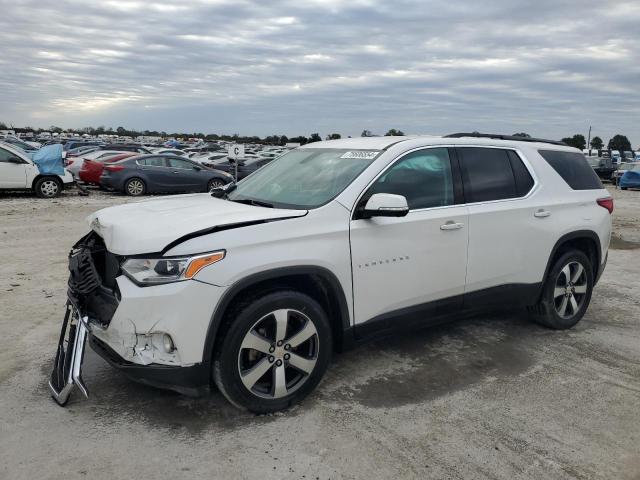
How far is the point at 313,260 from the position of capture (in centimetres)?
352

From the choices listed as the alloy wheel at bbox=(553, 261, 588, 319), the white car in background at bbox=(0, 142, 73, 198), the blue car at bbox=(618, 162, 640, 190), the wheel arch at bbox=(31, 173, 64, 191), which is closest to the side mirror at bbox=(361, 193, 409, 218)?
the alloy wheel at bbox=(553, 261, 588, 319)

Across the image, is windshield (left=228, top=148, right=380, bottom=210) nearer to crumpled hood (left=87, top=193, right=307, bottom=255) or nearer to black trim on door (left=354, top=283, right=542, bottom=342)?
crumpled hood (left=87, top=193, right=307, bottom=255)

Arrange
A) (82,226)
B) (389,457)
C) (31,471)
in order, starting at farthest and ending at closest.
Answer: (82,226), (389,457), (31,471)

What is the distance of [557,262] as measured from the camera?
508cm

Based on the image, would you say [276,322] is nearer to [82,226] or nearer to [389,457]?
[389,457]

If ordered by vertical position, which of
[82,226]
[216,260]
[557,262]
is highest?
[216,260]

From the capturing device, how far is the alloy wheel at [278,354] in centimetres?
340

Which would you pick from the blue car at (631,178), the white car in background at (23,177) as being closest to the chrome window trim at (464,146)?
the white car in background at (23,177)

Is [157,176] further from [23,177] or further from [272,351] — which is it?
[272,351]

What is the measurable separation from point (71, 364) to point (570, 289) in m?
4.33

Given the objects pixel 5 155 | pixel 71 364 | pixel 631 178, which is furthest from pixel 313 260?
pixel 631 178

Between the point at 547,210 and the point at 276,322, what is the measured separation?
110 inches

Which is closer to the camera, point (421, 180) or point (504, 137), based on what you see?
point (421, 180)

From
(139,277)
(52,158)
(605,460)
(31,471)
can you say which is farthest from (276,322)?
(52,158)
